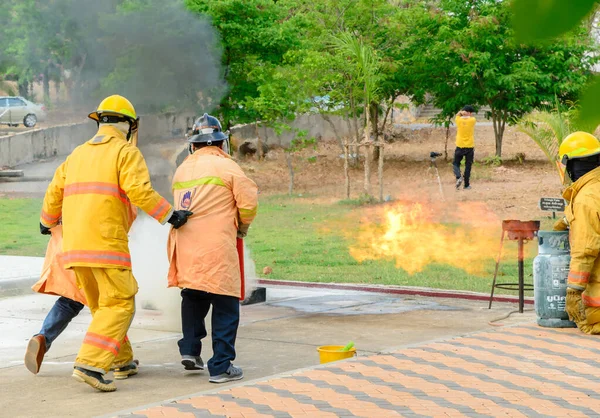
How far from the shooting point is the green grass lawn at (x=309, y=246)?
1098cm

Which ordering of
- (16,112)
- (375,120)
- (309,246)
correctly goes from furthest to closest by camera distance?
(16,112) < (375,120) < (309,246)

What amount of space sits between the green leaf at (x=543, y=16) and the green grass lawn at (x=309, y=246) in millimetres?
8895

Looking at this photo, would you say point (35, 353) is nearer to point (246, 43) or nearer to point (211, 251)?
point (211, 251)

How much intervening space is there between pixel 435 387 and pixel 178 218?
182 centimetres

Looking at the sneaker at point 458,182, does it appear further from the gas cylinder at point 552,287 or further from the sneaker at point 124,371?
the sneaker at point 124,371

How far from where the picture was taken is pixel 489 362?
20.5 feet

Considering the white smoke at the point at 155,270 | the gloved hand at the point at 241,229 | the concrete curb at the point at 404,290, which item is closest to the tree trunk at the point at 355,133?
the concrete curb at the point at 404,290

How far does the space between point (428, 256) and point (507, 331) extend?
532cm

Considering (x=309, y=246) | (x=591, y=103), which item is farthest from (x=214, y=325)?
(x=309, y=246)

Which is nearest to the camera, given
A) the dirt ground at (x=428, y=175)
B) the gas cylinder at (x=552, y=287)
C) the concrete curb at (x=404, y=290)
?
the gas cylinder at (x=552, y=287)

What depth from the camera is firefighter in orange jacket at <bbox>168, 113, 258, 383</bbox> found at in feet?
19.1

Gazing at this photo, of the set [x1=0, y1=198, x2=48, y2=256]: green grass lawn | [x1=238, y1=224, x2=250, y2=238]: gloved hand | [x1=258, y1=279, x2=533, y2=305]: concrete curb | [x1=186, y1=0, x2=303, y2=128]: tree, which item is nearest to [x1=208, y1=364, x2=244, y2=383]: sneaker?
[x1=238, y1=224, x2=250, y2=238]: gloved hand

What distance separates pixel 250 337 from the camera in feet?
24.5

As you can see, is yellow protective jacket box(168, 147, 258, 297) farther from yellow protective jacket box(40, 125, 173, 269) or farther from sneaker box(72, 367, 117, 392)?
sneaker box(72, 367, 117, 392)
